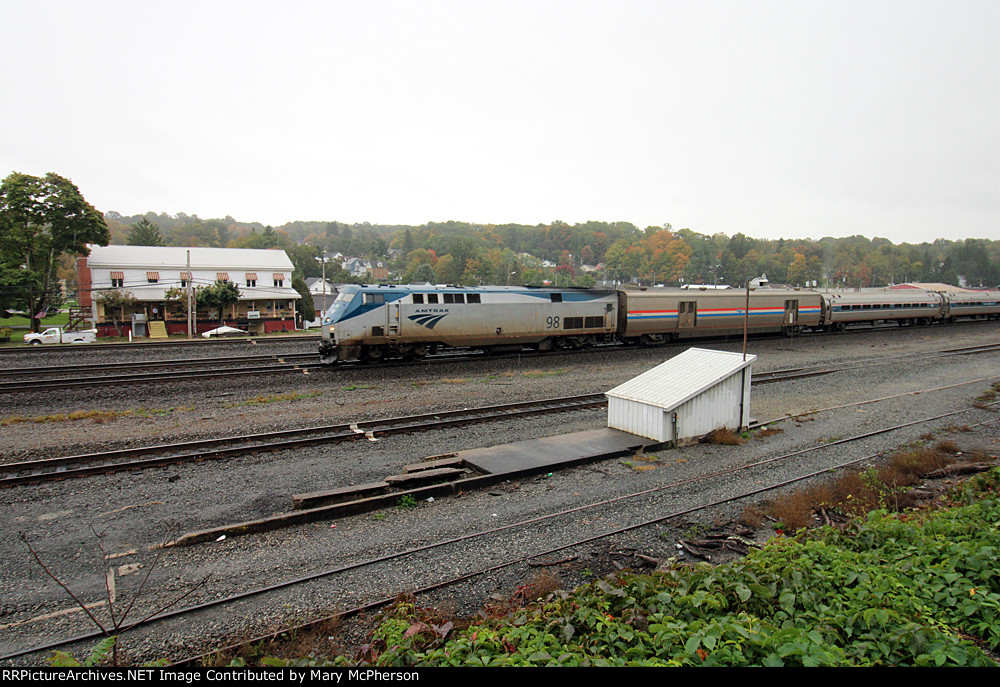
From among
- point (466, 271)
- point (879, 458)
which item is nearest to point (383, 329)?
point (879, 458)

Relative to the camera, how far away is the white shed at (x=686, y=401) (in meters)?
13.4

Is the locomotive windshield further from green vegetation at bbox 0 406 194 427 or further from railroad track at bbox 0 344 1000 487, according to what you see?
railroad track at bbox 0 344 1000 487

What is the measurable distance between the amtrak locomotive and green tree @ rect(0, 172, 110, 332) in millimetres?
35475

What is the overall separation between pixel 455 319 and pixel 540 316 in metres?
4.42

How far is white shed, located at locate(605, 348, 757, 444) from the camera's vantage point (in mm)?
13430

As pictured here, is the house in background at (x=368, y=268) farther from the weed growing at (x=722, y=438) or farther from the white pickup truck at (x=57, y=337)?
the weed growing at (x=722, y=438)

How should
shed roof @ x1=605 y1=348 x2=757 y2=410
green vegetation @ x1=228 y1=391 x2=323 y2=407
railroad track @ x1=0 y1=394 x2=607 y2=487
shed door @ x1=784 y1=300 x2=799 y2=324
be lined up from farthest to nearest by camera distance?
shed door @ x1=784 y1=300 x2=799 y2=324
green vegetation @ x1=228 y1=391 x2=323 y2=407
shed roof @ x1=605 y1=348 x2=757 y2=410
railroad track @ x1=0 y1=394 x2=607 y2=487

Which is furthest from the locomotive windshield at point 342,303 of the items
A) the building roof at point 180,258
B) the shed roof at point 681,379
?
the building roof at point 180,258

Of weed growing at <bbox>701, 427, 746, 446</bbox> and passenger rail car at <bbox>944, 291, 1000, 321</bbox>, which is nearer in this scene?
weed growing at <bbox>701, 427, 746, 446</bbox>

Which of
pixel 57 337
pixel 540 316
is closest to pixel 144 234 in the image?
pixel 57 337

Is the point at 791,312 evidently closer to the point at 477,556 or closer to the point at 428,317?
the point at 428,317

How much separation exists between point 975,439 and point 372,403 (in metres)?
17.0

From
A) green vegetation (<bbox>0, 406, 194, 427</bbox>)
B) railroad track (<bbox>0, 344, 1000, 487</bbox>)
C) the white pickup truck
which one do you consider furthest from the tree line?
green vegetation (<bbox>0, 406, 194, 427</bbox>)

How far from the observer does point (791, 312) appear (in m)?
34.2
